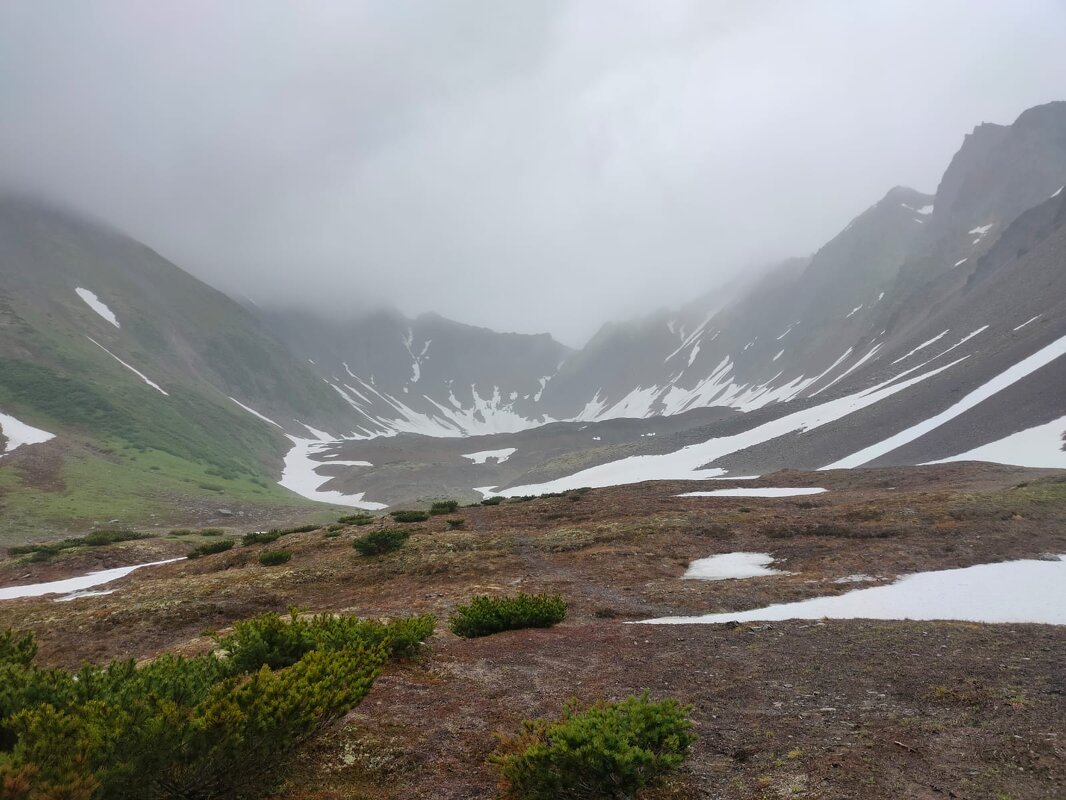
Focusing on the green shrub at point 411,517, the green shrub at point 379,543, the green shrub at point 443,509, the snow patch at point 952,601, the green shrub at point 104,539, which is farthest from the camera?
the green shrub at point 443,509

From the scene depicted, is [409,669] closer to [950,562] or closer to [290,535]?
[950,562]

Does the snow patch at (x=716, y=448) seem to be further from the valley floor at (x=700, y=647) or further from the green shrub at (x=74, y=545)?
the valley floor at (x=700, y=647)

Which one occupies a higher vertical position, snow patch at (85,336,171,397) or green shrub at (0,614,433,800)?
snow patch at (85,336,171,397)

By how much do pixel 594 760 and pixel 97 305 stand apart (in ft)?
552

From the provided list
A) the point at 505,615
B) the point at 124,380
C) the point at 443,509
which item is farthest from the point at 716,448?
the point at 124,380

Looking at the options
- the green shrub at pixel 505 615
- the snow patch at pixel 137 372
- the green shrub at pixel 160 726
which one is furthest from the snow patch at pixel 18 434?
the green shrub at pixel 160 726

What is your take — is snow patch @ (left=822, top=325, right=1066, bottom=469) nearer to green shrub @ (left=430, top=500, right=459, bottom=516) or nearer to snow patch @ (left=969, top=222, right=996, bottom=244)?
green shrub @ (left=430, top=500, right=459, bottom=516)

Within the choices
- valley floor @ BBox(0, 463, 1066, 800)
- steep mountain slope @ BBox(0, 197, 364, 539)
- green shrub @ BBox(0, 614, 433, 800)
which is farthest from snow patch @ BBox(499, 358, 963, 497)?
green shrub @ BBox(0, 614, 433, 800)

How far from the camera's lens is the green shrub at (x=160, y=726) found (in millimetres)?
3400

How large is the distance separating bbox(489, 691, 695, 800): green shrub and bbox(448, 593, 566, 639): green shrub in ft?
20.5

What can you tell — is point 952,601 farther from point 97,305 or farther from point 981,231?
point 981,231

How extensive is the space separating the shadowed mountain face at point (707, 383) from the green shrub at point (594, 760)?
5105cm

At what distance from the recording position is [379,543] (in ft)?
68.0

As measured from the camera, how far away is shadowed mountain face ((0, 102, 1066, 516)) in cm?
5828
